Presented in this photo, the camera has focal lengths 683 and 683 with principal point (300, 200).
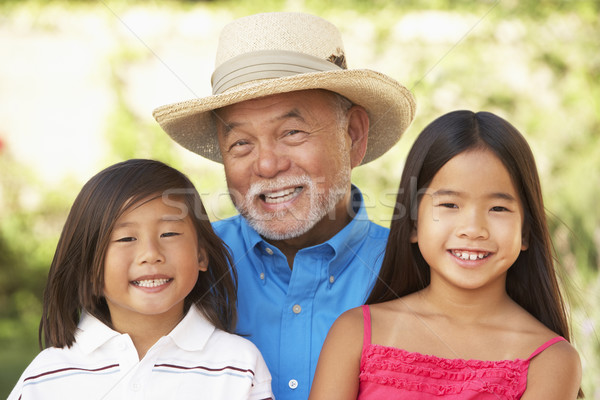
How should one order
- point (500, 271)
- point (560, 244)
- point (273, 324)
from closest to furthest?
point (500, 271), point (273, 324), point (560, 244)

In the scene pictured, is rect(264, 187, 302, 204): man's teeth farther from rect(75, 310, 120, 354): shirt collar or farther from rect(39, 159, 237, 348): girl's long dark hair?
rect(75, 310, 120, 354): shirt collar

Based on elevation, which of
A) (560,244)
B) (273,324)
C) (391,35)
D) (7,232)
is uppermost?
(391,35)

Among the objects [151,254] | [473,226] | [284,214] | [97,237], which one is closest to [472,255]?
[473,226]

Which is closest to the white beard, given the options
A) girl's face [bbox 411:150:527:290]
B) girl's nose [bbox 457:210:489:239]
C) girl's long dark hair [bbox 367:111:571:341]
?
girl's long dark hair [bbox 367:111:571:341]

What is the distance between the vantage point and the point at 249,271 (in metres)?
2.79

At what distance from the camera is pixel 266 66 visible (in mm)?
2760

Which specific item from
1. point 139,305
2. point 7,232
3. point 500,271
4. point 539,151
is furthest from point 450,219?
point 7,232

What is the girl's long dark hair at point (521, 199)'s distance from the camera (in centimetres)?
219

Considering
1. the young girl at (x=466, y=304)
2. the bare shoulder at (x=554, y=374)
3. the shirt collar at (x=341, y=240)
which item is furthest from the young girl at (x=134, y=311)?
the bare shoulder at (x=554, y=374)

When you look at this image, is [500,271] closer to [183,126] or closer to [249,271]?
[249,271]

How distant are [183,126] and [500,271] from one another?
62.5 inches

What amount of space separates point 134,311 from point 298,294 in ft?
2.14

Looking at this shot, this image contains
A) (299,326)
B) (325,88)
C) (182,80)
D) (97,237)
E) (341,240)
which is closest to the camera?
(97,237)

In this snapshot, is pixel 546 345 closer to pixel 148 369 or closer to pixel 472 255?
pixel 472 255
